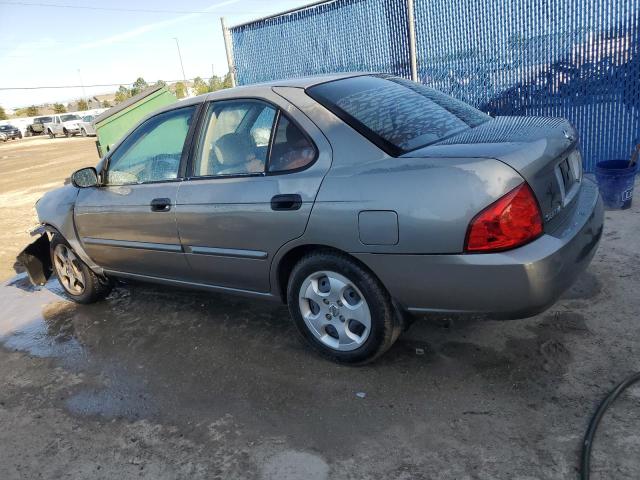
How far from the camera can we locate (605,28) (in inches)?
235

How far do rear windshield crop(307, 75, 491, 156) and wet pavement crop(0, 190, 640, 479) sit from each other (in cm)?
129

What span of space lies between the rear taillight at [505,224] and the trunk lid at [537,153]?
0.33ft

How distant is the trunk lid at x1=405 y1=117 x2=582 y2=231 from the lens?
258 centimetres

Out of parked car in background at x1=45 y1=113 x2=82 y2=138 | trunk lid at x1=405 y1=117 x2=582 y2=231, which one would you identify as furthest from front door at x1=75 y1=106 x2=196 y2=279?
parked car in background at x1=45 y1=113 x2=82 y2=138

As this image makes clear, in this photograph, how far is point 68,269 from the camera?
4984 millimetres

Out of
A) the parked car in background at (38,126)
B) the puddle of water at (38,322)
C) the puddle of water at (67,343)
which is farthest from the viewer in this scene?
the parked car in background at (38,126)

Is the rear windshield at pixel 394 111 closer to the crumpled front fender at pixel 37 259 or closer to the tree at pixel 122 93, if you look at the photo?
the crumpled front fender at pixel 37 259

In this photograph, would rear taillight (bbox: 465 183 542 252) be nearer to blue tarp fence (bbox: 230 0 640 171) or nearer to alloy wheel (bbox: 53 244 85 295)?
alloy wheel (bbox: 53 244 85 295)

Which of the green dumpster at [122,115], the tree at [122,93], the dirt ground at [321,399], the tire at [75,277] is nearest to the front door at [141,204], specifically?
the tire at [75,277]

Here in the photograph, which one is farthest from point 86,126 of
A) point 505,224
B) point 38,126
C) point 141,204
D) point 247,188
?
point 505,224

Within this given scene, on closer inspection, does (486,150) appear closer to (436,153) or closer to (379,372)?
(436,153)

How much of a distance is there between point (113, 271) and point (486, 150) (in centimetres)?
329

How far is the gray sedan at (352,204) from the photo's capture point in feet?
8.29

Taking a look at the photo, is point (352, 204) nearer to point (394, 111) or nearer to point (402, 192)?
point (402, 192)
